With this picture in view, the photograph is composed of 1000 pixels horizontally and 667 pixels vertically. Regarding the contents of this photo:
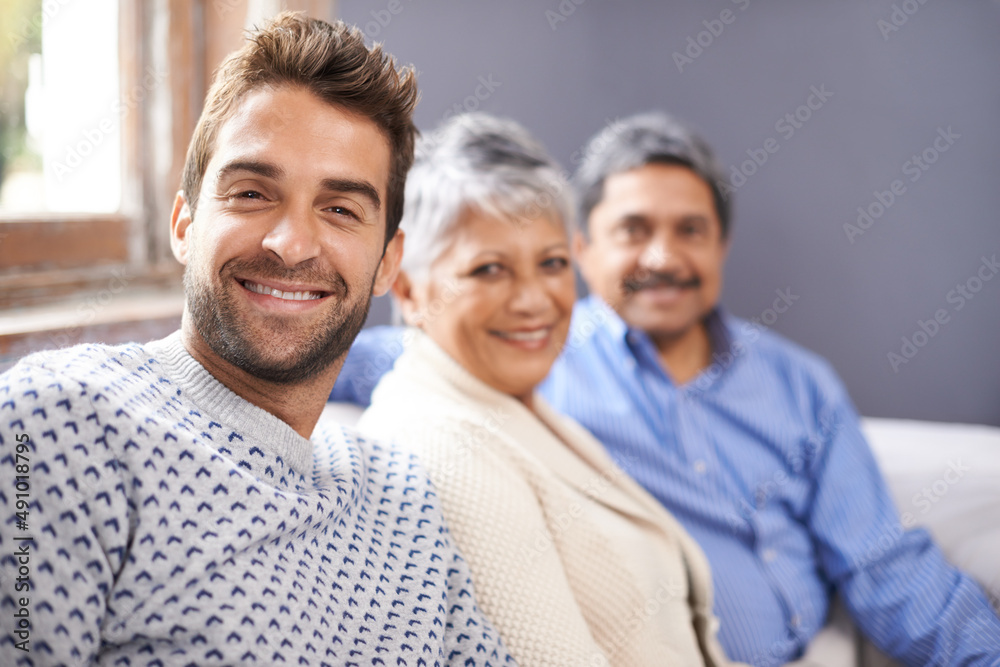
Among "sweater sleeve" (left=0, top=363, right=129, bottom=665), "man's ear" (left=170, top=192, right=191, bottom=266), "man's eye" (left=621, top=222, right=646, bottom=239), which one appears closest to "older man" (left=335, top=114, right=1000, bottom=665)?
"man's eye" (left=621, top=222, right=646, bottom=239)

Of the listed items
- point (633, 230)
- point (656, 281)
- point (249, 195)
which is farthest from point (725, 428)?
point (249, 195)

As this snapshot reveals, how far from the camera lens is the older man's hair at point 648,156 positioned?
5.72 ft

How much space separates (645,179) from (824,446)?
28.8 inches

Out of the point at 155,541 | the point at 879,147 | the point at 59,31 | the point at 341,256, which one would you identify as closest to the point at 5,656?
the point at 155,541

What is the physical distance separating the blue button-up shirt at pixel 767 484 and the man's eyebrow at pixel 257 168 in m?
0.70

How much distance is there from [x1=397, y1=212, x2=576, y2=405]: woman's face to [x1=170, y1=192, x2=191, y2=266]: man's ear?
1.43 ft

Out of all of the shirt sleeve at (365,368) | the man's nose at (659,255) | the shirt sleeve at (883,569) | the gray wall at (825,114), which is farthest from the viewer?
the gray wall at (825,114)

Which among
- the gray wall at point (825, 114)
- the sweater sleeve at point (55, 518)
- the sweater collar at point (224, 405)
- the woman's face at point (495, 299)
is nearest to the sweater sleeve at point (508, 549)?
the woman's face at point (495, 299)

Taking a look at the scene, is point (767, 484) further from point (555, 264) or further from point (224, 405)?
point (224, 405)

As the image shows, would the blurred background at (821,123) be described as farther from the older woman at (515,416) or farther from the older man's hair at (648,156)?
the older woman at (515,416)

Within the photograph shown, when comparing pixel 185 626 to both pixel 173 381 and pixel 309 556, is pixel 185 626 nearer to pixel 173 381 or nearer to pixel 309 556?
pixel 309 556

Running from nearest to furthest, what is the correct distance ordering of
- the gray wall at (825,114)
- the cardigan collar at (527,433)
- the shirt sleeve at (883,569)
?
the cardigan collar at (527,433)
the shirt sleeve at (883,569)
the gray wall at (825,114)

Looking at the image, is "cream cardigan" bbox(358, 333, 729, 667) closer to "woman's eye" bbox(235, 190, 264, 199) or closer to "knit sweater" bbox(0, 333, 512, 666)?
"knit sweater" bbox(0, 333, 512, 666)

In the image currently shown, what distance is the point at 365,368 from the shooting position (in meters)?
1.51
